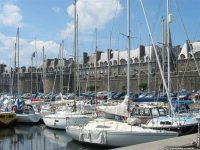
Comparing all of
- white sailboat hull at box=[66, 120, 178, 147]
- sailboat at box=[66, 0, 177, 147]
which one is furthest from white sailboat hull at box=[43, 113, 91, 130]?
white sailboat hull at box=[66, 120, 178, 147]

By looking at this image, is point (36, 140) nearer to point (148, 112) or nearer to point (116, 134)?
point (148, 112)

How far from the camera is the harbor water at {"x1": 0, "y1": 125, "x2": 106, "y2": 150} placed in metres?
20.9

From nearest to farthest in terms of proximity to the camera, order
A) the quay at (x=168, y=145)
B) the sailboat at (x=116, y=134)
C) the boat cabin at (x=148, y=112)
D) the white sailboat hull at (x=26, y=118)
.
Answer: the quay at (x=168, y=145) → the sailboat at (x=116, y=134) → the boat cabin at (x=148, y=112) → the white sailboat hull at (x=26, y=118)

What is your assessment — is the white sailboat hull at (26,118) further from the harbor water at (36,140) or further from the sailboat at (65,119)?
the sailboat at (65,119)

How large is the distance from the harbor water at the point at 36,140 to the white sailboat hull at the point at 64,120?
18.0 inches

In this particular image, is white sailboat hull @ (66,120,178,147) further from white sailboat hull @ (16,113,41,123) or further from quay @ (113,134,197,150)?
white sailboat hull @ (16,113,41,123)

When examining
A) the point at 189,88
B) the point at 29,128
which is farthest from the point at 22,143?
the point at 189,88

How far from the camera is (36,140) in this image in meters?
24.1

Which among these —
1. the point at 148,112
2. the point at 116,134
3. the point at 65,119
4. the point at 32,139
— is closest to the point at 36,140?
the point at 32,139

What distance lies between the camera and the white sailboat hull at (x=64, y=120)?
26359 millimetres

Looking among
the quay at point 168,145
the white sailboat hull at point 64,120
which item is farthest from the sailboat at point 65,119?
the quay at point 168,145

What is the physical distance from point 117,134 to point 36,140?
7687 millimetres

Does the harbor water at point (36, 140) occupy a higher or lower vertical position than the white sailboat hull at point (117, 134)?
lower

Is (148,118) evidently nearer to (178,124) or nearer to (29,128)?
(178,124)
